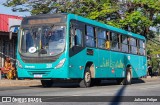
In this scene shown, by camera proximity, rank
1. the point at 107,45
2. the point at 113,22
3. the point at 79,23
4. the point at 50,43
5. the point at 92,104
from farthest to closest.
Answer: the point at 113,22, the point at 107,45, the point at 79,23, the point at 50,43, the point at 92,104

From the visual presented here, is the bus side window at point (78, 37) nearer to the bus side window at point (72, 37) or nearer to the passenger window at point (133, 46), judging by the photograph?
the bus side window at point (72, 37)

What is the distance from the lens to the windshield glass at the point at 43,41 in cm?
1662

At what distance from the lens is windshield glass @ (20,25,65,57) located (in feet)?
54.5

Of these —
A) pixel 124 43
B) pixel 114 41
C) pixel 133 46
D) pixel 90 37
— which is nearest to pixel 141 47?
pixel 133 46

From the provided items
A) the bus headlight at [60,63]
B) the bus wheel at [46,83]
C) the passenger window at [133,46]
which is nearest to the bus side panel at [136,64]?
the passenger window at [133,46]

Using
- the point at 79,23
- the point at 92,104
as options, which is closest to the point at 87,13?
the point at 79,23

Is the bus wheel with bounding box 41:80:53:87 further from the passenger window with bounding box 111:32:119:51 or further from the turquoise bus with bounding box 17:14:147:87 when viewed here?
the passenger window with bounding box 111:32:119:51

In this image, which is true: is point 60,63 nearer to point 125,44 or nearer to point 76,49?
point 76,49

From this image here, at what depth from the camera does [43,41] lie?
16.8 m

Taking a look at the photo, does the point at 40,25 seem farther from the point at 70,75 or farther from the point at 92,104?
the point at 92,104

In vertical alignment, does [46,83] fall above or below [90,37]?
below

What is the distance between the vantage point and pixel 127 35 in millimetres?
24469

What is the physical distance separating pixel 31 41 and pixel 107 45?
5.16 m

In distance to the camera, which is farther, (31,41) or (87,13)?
(87,13)
